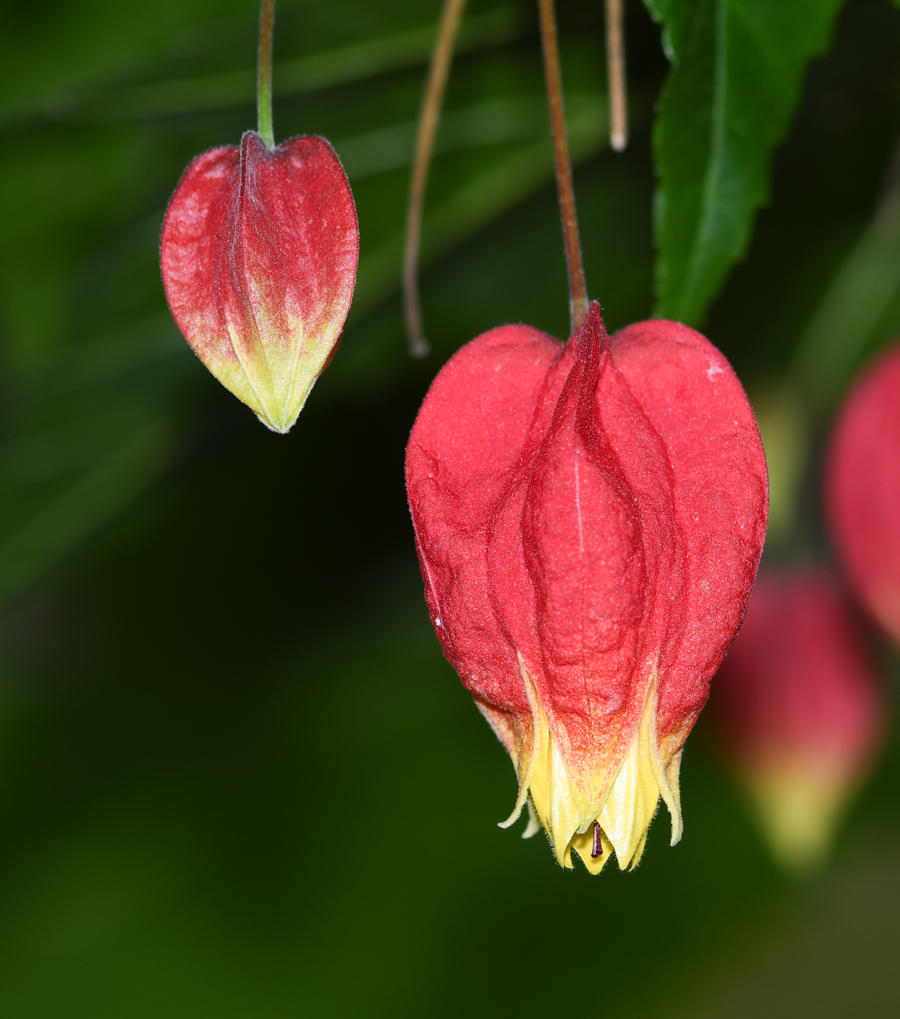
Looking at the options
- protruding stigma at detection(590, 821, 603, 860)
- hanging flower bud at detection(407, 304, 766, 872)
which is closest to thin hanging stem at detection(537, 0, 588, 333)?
hanging flower bud at detection(407, 304, 766, 872)

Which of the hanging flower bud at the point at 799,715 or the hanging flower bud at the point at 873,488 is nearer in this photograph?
the hanging flower bud at the point at 873,488

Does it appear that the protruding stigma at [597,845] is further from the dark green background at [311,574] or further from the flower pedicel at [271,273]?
the dark green background at [311,574]

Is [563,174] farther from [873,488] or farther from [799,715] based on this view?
[799,715]

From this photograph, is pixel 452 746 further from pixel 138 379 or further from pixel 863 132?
pixel 863 132

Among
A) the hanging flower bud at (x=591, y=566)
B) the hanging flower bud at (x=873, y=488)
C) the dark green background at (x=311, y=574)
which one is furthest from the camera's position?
the dark green background at (x=311, y=574)

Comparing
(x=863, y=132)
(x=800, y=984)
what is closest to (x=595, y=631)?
(x=863, y=132)

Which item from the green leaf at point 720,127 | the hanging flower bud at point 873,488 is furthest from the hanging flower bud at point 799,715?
the green leaf at point 720,127
